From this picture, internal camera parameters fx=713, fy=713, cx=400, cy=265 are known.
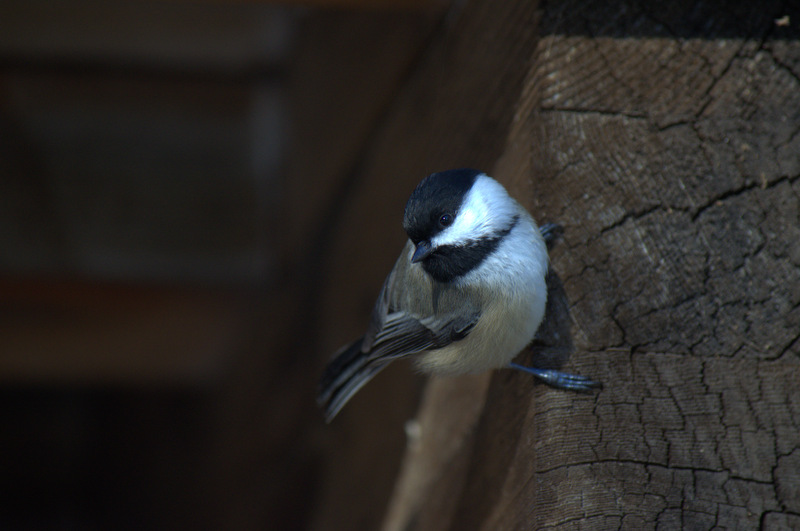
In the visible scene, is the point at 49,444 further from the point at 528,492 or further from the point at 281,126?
the point at 528,492

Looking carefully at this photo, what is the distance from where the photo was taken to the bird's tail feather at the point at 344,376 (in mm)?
1705

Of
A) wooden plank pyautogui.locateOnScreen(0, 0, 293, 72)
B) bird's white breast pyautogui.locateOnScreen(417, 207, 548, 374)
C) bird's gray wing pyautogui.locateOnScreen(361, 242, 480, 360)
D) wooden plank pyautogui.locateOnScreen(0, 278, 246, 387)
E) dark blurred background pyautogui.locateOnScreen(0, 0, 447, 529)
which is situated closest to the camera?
bird's white breast pyautogui.locateOnScreen(417, 207, 548, 374)

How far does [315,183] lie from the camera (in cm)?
273

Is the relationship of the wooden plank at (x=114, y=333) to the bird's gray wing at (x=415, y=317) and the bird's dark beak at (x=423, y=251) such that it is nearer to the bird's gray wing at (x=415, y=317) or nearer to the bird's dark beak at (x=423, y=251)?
the bird's gray wing at (x=415, y=317)

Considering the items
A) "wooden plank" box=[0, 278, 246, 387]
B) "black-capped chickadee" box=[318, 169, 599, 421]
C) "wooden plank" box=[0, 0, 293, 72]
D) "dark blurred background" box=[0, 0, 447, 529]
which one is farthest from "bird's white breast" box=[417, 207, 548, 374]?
"wooden plank" box=[0, 278, 246, 387]

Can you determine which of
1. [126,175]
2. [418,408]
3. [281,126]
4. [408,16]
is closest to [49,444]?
[126,175]

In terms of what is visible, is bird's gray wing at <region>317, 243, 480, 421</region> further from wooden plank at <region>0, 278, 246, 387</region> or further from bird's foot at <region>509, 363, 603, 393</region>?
wooden plank at <region>0, 278, 246, 387</region>

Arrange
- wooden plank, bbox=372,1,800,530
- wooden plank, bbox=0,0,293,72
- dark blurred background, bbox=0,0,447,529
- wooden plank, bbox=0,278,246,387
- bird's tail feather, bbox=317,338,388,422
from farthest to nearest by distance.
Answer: wooden plank, bbox=0,278,246,387
wooden plank, bbox=0,0,293,72
dark blurred background, bbox=0,0,447,529
bird's tail feather, bbox=317,338,388,422
wooden plank, bbox=372,1,800,530

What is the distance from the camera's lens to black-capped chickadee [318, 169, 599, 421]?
1.39 metres

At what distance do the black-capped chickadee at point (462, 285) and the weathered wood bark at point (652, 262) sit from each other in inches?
2.5

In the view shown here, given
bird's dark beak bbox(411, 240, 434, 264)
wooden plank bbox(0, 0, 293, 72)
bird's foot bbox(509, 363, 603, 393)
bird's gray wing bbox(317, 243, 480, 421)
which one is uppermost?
wooden plank bbox(0, 0, 293, 72)

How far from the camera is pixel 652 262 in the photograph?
130 cm

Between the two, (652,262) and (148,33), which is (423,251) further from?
(148,33)

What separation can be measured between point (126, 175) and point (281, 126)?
759 mm
